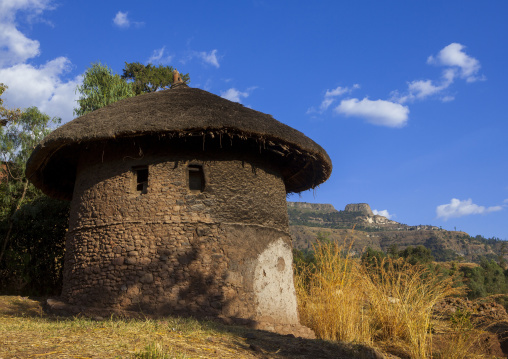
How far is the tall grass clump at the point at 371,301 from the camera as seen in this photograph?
21.8 ft

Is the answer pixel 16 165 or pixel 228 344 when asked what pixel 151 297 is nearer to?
pixel 228 344

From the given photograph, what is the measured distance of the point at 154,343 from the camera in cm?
395

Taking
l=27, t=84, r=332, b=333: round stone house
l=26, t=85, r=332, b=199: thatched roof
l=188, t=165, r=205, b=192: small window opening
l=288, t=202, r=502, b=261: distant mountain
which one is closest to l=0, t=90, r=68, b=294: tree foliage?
l=26, t=85, r=332, b=199: thatched roof

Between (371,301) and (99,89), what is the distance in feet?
45.4

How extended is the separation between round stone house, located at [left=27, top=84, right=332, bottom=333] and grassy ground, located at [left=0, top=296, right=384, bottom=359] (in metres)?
1.38

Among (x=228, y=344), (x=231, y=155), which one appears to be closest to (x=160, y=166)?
(x=231, y=155)

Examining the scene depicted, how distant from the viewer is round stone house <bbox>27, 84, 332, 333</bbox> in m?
7.23

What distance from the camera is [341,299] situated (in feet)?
22.5

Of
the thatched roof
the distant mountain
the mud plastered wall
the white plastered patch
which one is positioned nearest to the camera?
the mud plastered wall

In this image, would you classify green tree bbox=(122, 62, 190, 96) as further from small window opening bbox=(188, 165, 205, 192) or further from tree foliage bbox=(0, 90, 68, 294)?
small window opening bbox=(188, 165, 205, 192)

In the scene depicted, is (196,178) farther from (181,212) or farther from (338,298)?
(338,298)

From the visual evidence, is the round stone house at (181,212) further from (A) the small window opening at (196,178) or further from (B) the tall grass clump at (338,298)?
(B) the tall grass clump at (338,298)

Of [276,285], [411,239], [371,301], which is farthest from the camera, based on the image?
[411,239]

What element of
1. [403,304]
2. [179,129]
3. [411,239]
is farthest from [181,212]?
[411,239]
